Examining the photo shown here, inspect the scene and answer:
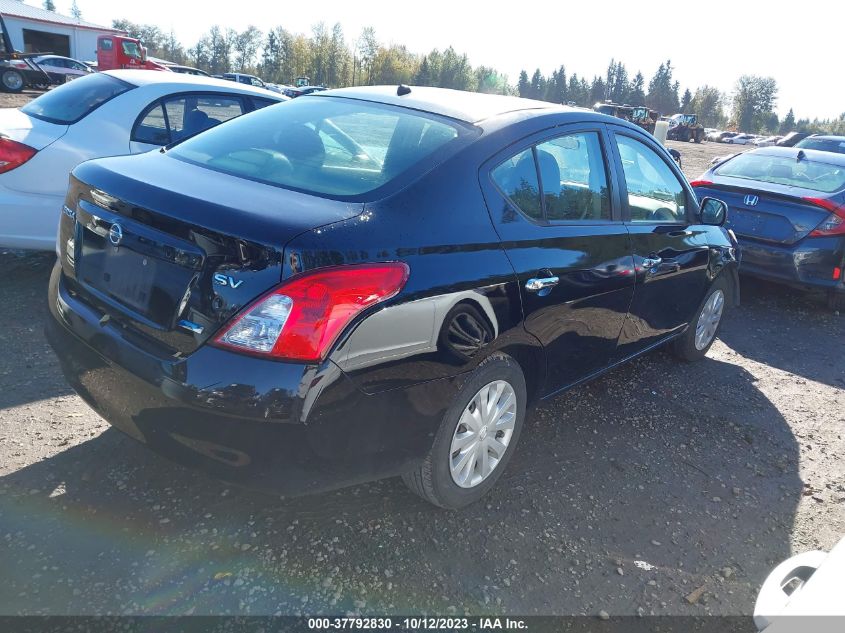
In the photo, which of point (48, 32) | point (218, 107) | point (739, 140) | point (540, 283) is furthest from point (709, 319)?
point (739, 140)

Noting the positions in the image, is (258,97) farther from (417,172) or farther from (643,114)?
(643,114)

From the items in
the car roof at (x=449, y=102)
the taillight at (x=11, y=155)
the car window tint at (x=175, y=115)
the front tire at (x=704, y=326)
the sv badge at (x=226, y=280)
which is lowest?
the front tire at (x=704, y=326)

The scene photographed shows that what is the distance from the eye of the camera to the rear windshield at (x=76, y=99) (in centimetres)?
482

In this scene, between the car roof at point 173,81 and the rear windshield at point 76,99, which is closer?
the rear windshield at point 76,99

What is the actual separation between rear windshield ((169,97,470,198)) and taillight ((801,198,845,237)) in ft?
15.5

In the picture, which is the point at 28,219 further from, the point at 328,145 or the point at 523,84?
the point at 523,84

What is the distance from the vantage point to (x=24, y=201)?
14.6ft

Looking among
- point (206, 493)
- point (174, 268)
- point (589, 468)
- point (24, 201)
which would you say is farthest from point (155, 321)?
point (24, 201)

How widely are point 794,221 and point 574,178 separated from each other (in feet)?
13.2

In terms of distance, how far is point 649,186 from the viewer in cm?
379

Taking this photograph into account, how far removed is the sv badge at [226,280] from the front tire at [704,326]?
3529mm

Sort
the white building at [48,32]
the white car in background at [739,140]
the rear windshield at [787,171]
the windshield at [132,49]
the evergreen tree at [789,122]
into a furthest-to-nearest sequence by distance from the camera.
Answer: the evergreen tree at [789,122] → the white car in background at [739,140] → the white building at [48,32] → the windshield at [132,49] → the rear windshield at [787,171]

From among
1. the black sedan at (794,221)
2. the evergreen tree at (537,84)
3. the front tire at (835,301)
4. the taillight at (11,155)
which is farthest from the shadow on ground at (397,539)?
the evergreen tree at (537,84)

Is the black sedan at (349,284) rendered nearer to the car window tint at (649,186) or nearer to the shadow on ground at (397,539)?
the car window tint at (649,186)
